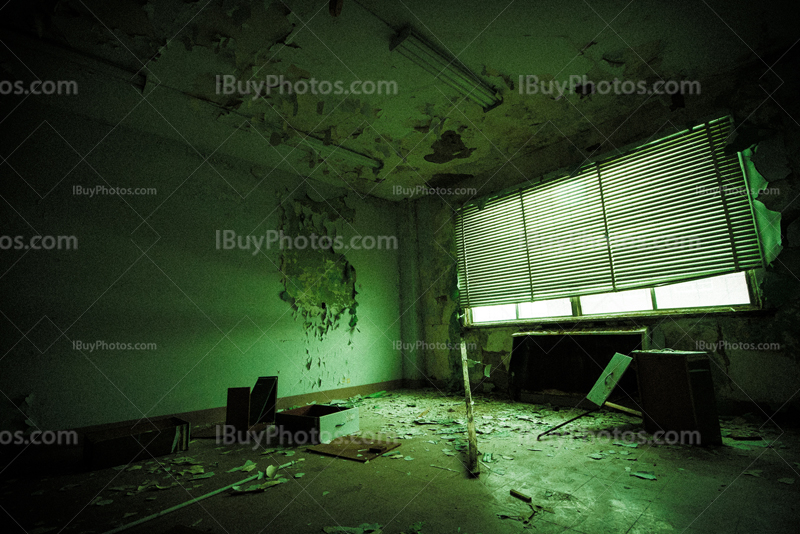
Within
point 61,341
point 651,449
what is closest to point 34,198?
point 61,341

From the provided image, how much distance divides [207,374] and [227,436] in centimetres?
81

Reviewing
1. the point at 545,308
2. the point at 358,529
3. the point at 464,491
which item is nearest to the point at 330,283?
the point at 545,308

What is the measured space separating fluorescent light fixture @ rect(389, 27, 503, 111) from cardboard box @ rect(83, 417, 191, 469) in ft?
11.0

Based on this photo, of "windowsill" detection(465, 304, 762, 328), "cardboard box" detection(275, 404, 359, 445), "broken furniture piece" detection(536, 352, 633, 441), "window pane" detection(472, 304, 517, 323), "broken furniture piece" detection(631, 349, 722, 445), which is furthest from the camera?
"window pane" detection(472, 304, 517, 323)

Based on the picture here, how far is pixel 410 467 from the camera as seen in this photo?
2.13 metres

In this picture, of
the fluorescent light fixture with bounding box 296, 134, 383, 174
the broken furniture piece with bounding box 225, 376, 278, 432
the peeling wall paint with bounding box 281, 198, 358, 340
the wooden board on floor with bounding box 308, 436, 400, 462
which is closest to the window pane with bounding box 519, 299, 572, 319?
the peeling wall paint with bounding box 281, 198, 358, 340

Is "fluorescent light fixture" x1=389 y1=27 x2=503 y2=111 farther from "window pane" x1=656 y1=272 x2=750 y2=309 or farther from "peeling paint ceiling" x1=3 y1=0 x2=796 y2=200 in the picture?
"window pane" x1=656 y1=272 x2=750 y2=309

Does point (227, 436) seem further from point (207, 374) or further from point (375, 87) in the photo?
point (375, 87)

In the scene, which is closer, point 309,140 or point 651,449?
point 651,449

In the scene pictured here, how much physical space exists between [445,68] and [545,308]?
2.89 meters

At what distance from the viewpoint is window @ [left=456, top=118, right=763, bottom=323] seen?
2.97m

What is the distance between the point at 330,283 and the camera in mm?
4625

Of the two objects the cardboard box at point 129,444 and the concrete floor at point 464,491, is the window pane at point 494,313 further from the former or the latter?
the cardboard box at point 129,444

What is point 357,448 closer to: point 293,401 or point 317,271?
point 293,401
